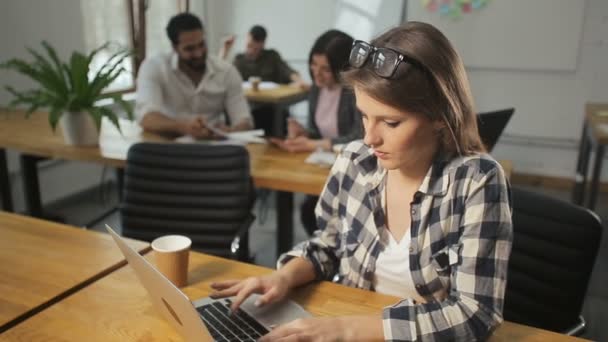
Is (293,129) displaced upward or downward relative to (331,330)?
upward

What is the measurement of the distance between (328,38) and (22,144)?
145 centimetres

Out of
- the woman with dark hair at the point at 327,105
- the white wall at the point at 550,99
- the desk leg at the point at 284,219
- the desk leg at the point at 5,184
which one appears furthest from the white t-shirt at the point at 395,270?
the white wall at the point at 550,99

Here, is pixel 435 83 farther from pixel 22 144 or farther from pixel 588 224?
pixel 22 144

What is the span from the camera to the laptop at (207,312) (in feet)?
2.44

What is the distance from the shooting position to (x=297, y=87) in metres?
4.28

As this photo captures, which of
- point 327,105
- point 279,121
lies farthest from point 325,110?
point 279,121

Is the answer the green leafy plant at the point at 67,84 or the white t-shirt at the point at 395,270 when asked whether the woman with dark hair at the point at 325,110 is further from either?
the white t-shirt at the point at 395,270

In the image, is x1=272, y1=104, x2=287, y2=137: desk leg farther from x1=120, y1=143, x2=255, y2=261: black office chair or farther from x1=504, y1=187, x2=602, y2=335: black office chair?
x1=504, y1=187, x2=602, y2=335: black office chair

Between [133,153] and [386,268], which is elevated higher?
[133,153]

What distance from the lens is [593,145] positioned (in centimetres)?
282

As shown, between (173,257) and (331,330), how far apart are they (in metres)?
0.37

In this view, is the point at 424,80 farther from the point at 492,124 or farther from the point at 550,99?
the point at 550,99

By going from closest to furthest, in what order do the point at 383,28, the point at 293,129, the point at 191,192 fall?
the point at 191,192 < the point at 293,129 < the point at 383,28

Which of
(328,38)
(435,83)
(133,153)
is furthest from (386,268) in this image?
(328,38)
